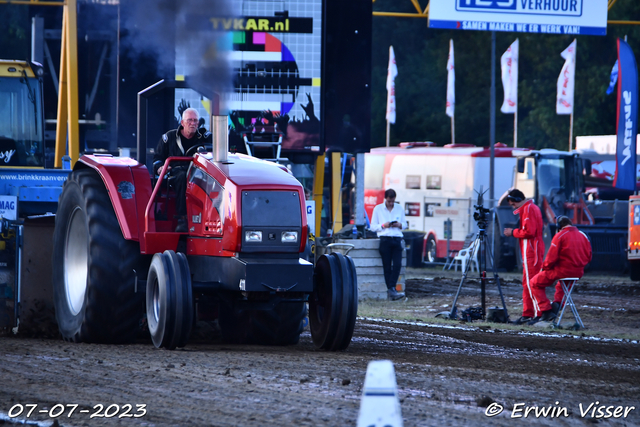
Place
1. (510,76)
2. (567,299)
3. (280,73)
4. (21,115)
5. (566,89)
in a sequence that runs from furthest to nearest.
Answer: (566,89) < (510,76) < (280,73) < (21,115) < (567,299)

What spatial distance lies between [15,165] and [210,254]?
17.4ft

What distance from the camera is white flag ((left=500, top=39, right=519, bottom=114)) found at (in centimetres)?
3064

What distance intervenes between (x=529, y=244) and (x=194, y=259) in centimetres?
572

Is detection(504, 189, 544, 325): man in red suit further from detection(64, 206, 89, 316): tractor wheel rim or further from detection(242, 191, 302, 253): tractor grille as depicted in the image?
detection(64, 206, 89, 316): tractor wheel rim

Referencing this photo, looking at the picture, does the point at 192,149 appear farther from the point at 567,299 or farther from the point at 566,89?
the point at 566,89

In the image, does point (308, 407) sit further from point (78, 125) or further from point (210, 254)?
point (78, 125)

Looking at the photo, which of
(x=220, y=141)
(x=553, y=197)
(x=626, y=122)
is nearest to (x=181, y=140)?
(x=220, y=141)

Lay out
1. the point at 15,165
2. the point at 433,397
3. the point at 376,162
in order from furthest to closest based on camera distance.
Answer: the point at 376,162 < the point at 15,165 < the point at 433,397

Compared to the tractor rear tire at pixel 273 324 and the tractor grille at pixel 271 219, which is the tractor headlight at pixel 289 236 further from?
the tractor rear tire at pixel 273 324

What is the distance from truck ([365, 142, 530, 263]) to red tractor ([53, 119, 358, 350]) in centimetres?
1614

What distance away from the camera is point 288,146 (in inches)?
576

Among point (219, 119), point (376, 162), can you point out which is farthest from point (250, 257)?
point (376, 162)

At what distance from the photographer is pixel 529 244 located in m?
12.7

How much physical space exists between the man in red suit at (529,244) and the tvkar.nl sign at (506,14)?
8103mm
